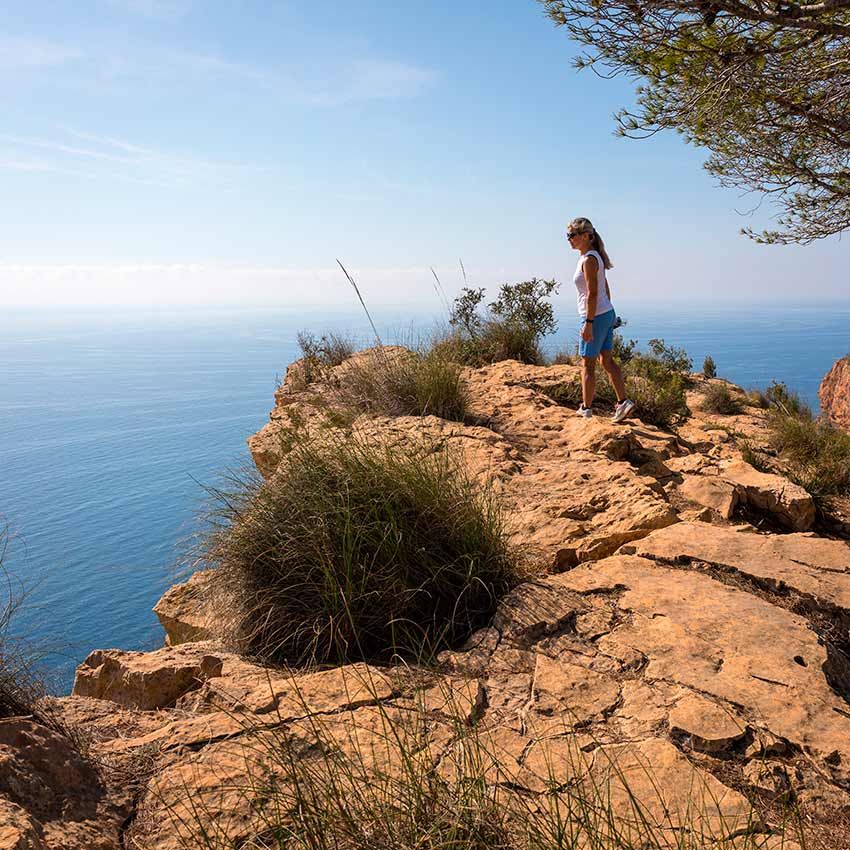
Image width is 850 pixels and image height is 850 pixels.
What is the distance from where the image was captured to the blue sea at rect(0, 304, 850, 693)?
385 cm

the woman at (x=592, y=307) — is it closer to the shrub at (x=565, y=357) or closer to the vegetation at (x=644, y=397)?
the vegetation at (x=644, y=397)

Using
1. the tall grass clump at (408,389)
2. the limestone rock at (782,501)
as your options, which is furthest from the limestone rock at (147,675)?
the limestone rock at (782,501)

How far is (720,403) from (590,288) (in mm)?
5751

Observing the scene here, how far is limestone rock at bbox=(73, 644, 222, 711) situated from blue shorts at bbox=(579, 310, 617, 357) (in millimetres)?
5037

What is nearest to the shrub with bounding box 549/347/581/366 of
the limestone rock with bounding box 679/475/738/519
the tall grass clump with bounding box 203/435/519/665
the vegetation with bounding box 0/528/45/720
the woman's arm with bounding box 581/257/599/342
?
the woman's arm with bounding box 581/257/599/342

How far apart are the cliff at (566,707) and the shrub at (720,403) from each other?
7.43 m

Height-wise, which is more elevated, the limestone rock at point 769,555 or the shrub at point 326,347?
the shrub at point 326,347

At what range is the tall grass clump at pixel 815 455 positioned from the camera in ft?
19.8

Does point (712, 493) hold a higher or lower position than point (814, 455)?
higher

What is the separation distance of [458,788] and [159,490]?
45150mm

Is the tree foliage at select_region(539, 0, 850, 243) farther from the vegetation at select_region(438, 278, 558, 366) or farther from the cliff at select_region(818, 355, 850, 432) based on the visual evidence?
the cliff at select_region(818, 355, 850, 432)

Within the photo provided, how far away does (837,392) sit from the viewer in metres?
16.5

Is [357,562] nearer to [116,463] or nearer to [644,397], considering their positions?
[644,397]

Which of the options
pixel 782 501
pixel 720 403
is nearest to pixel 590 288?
pixel 782 501
